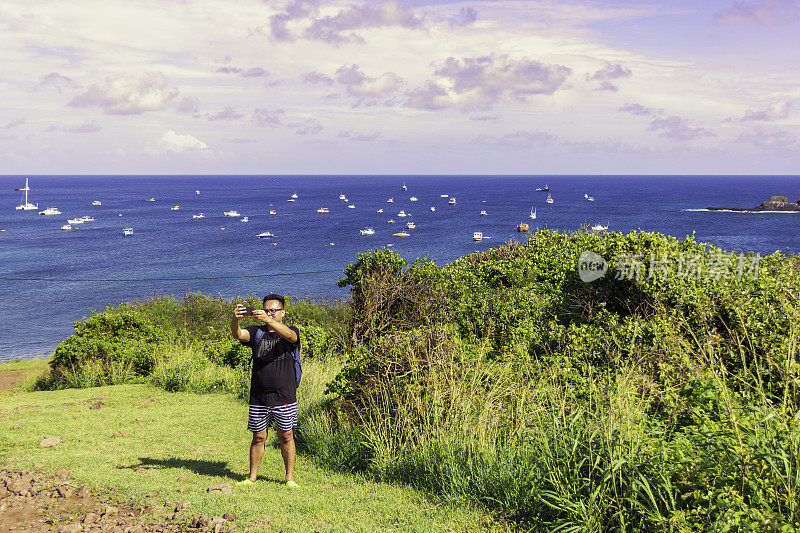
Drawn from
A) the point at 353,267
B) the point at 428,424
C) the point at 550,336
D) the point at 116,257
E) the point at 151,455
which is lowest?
the point at 116,257

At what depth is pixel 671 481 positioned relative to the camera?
4.22m

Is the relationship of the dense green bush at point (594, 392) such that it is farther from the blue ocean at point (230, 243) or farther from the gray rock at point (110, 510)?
the blue ocean at point (230, 243)

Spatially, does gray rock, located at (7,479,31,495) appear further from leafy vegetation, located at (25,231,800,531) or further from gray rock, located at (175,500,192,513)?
leafy vegetation, located at (25,231,800,531)

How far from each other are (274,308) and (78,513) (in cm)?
244

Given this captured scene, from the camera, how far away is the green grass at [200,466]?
488 cm

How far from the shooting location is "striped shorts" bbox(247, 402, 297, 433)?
5738 millimetres

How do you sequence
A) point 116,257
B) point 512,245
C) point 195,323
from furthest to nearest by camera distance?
point 116,257
point 195,323
point 512,245

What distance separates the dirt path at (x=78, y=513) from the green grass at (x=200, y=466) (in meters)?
0.17

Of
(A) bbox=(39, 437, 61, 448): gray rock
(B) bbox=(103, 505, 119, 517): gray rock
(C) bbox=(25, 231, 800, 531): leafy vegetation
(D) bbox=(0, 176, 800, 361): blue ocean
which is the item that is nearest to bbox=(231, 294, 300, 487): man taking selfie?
(C) bbox=(25, 231, 800, 531): leafy vegetation

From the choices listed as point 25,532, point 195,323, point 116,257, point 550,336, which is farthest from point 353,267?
point 116,257

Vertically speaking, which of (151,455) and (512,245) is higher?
(512,245)

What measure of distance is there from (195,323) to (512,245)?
36.8ft

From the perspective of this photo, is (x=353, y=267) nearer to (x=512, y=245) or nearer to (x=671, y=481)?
(x=671, y=481)

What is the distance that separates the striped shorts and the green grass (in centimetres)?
60
